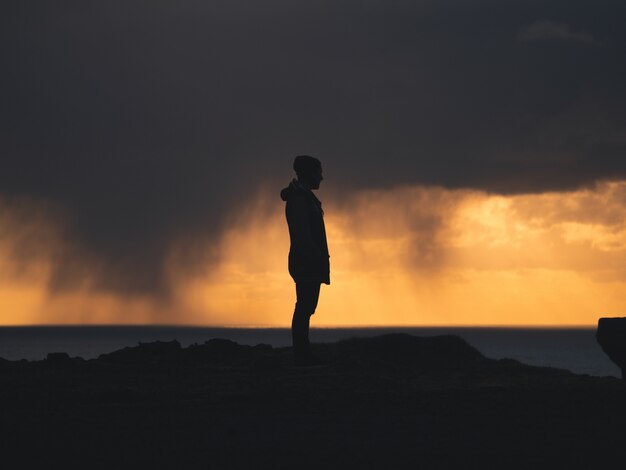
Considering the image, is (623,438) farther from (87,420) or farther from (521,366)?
(521,366)

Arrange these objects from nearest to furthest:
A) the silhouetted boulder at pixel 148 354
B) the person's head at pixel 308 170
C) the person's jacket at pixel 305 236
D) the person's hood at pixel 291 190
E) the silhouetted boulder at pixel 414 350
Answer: the person's jacket at pixel 305 236, the person's hood at pixel 291 190, the person's head at pixel 308 170, the silhouetted boulder at pixel 148 354, the silhouetted boulder at pixel 414 350

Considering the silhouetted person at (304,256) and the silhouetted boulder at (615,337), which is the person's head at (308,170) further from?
the silhouetted boulder at (615,337)

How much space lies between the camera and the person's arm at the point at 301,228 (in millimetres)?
14648

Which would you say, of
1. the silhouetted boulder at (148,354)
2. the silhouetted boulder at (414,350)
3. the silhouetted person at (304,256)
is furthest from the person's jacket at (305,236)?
the silhouetted boulder at (148,354)

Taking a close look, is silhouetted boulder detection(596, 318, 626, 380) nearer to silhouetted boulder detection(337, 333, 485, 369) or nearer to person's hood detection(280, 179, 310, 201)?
silhouetted boulder detection(337, 333, 485, 369)

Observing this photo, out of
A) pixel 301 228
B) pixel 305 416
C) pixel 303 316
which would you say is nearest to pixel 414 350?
pixel 303 316

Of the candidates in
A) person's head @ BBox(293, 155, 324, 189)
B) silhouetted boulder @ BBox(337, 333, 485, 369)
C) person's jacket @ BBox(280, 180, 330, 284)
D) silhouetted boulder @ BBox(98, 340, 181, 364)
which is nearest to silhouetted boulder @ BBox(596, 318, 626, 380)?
silhouetted boulder @ BBox(337, 333, 485, 369)

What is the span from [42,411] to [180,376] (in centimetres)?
393

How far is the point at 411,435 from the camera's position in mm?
7891

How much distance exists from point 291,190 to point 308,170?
48 cm

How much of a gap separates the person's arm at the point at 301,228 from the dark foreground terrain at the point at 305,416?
1703mm

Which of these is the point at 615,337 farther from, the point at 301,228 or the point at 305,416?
the point at 305,416

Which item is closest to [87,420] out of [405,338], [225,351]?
[225,351]

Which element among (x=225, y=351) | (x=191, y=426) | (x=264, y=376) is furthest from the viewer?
(x=225, y=351)
